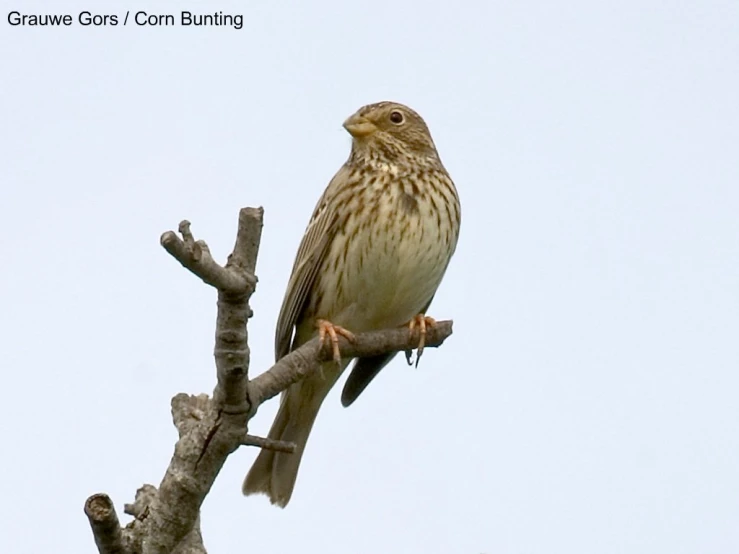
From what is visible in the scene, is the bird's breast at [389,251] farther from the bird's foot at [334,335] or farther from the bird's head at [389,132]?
the bird's foot at [334,335]

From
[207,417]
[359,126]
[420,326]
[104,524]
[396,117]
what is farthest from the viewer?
[396,117]

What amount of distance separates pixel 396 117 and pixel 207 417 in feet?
10.2

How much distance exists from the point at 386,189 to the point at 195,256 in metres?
2.94

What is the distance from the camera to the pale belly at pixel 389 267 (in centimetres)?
700

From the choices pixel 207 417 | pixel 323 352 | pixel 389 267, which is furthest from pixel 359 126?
pixel 207 417

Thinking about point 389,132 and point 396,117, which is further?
point 396,117

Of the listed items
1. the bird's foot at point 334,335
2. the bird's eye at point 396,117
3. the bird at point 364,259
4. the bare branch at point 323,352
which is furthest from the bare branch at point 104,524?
the bird's eye at point 396,117

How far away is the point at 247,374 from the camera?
16.0 ft

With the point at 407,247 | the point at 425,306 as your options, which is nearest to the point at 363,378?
the point at 425,306

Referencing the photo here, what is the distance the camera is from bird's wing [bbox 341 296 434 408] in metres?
7.66

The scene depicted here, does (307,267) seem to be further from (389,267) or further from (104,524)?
(104,524)

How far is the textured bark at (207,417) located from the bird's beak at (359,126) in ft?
7.01

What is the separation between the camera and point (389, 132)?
25.0 ft

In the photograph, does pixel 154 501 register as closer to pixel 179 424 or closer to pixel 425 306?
pixel 179 424
